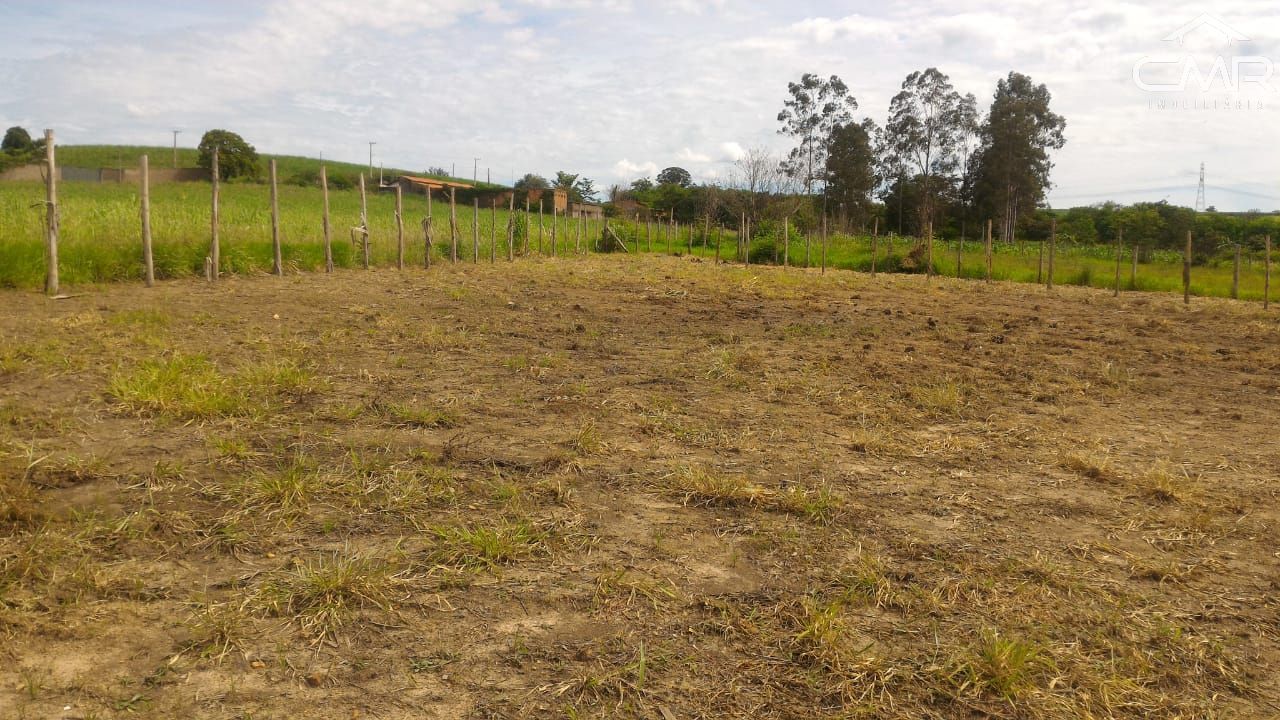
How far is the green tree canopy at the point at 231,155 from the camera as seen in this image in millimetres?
43281

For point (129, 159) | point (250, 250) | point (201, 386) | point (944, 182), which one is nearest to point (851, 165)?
point (944, 182)

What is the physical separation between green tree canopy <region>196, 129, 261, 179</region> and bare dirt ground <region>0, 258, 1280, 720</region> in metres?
41.1

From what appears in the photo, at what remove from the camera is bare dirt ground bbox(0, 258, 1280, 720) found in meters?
2.28

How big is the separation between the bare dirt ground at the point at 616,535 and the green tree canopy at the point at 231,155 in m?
41.1

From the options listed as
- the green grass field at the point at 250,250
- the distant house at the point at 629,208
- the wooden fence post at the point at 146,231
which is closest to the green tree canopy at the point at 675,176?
the distant house at the point at 629,208

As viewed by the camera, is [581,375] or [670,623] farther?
[581,375]

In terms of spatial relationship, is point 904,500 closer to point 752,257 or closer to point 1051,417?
point 1051,417

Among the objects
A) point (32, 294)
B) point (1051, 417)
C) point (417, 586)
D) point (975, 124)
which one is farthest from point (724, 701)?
point (975, 124)

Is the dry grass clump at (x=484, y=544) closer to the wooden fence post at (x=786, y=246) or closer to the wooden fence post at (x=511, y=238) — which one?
the wooden fence post at (x=511, y=238)

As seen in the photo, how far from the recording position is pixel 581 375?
20.3ft

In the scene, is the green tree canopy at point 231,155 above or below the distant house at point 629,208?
above

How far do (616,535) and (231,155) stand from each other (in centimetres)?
4727

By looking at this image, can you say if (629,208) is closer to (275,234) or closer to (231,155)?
(231,155)

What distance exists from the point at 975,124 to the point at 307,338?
130 ft
